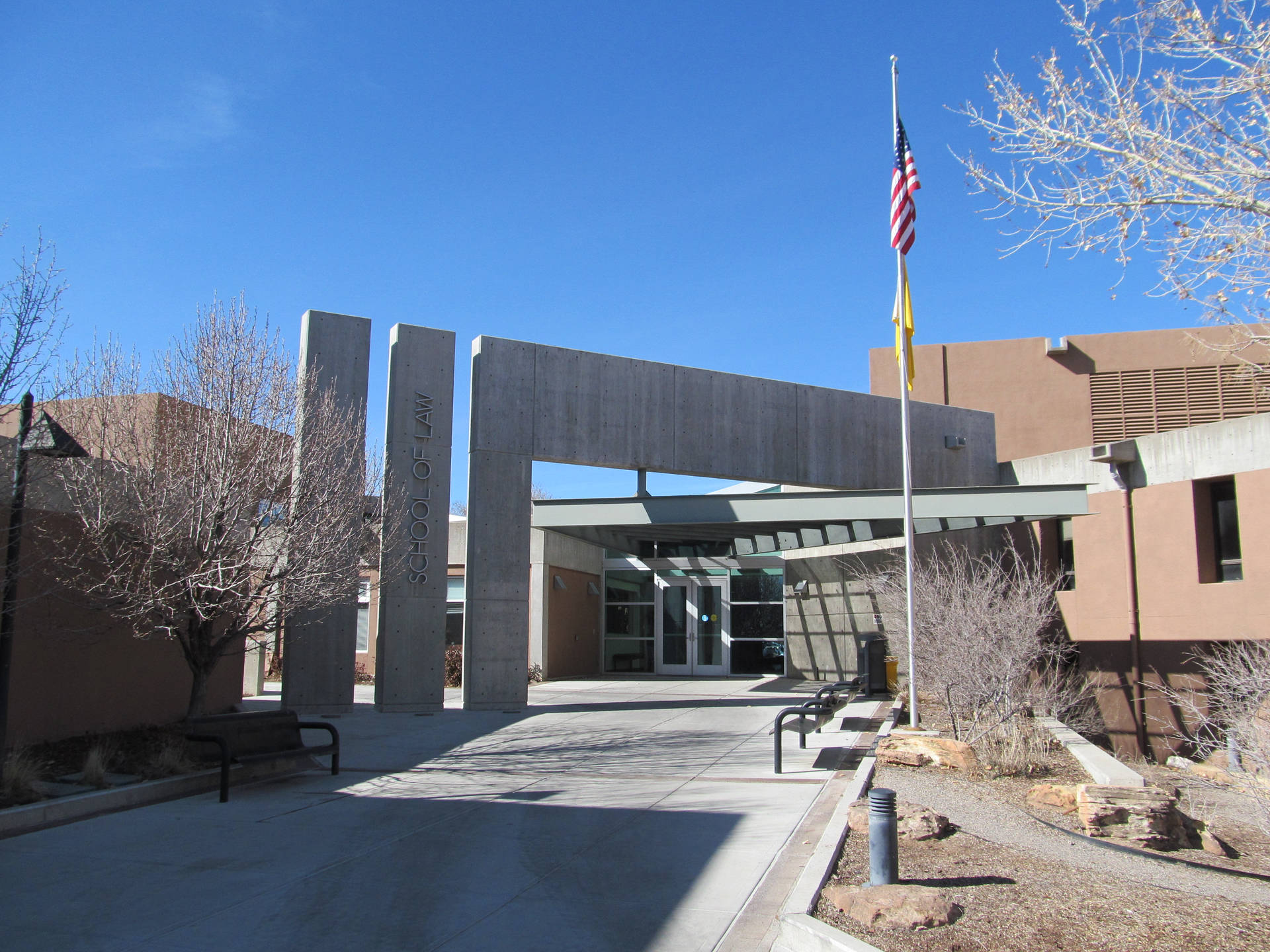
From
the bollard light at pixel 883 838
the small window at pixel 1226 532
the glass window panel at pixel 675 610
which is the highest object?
the small window at pixel 1226 532

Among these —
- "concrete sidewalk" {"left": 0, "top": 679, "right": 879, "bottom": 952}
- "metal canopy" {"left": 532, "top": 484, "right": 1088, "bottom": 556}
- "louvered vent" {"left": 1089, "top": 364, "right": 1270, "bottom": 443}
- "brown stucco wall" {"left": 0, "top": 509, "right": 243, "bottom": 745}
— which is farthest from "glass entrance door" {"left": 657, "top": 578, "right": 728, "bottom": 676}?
"brown stucco wall" {"left": 0, "top": 509, "right": 243, "bottom": 745}

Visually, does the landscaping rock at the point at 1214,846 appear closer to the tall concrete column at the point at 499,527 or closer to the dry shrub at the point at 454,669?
the tall concrete column at the point at 499,527

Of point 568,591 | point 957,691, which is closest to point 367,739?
point 957,691

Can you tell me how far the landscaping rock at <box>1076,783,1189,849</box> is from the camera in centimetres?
768

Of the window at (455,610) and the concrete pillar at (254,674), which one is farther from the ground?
the window at (455,610)

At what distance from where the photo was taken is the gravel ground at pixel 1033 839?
648cm

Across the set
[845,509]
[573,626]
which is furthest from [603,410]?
[573,626]

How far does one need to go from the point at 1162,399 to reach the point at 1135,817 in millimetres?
28187

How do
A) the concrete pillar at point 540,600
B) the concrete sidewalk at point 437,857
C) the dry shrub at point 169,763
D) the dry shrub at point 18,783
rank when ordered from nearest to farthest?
the concrete sidewalk at point 437,857
the dry shrub at point 18,783
the dry shrub at point 169,763
the concrete pillar at point 540,600

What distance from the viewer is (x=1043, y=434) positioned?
104ft

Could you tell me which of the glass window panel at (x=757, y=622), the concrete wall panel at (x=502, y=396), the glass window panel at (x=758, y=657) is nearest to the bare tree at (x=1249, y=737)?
the concrete wall panel at (x=502, y=396)

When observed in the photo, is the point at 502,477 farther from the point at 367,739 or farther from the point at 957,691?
the point at 957,691

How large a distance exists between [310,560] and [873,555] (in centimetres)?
1667

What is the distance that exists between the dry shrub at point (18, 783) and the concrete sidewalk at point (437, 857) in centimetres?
66
